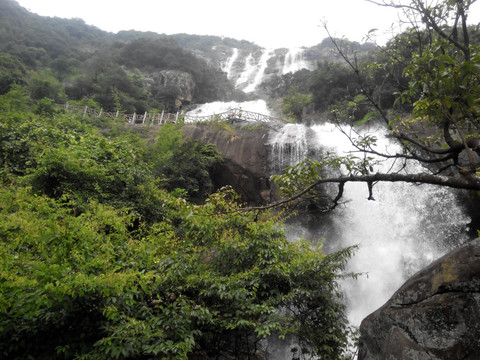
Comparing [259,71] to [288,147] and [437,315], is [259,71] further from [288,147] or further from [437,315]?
[437,315]

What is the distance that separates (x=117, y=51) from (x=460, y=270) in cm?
4132

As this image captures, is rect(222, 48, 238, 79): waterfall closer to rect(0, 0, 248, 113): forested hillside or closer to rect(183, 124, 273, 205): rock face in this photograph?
rect(0, 0, 248, 113): forested hillside

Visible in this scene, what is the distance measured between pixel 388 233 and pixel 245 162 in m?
7.06

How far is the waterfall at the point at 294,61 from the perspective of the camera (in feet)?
165

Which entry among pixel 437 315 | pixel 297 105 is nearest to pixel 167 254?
pixel 437 315

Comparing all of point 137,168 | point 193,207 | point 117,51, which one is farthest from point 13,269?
point 117,51

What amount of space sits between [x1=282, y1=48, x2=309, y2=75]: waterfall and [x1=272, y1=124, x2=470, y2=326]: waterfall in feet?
137

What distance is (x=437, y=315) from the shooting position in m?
3.48

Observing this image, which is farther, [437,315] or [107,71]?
[107,71]

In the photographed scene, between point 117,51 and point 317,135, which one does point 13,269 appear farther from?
point 117,51

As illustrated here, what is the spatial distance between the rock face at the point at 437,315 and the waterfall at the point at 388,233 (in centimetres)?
444

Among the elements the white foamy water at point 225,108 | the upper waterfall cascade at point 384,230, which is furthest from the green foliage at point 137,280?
the white foamy water at point 225,108

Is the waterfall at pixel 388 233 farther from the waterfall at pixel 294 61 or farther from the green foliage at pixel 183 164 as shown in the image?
the waterfall at pixel 294 61

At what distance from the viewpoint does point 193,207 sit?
305 centimetres
